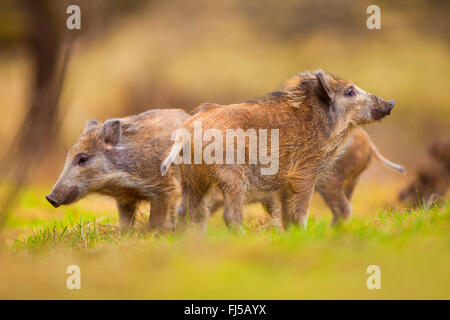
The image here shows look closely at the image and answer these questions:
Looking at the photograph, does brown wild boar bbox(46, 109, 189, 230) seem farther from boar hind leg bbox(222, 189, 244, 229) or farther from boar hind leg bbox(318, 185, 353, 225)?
boar hind leg bbox(318, 185, 353, 225)

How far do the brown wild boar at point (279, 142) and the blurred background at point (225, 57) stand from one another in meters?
8.36

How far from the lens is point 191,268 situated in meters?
4.45

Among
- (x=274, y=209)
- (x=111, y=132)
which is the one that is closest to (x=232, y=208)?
(x=274, y=209)

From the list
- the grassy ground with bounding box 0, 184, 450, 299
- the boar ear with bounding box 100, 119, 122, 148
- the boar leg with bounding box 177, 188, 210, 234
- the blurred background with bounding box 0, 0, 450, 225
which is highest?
the blurred background with bounding box 0, 0, 450, 225

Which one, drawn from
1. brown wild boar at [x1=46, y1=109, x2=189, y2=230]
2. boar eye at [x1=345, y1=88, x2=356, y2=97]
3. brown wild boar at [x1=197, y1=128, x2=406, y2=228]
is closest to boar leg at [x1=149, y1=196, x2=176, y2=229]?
brown wild boar at [x1=46, y1=109, x2=189, y2=230]

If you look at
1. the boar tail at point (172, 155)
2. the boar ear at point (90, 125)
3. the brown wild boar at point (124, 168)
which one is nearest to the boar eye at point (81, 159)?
the brown wild boar at point (124, 168)

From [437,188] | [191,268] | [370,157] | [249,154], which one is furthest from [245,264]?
[437,188]

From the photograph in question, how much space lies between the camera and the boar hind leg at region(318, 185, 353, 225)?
7879 millimetres

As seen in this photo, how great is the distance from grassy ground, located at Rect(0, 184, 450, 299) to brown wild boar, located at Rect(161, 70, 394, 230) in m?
0.48

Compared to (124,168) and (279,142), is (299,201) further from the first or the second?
(124,168)

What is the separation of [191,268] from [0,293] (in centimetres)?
135

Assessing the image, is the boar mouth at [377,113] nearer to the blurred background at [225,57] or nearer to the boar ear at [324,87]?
the boar ear at [324,87]

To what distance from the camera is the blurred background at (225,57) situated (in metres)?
16.0

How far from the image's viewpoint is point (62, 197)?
259 inches
